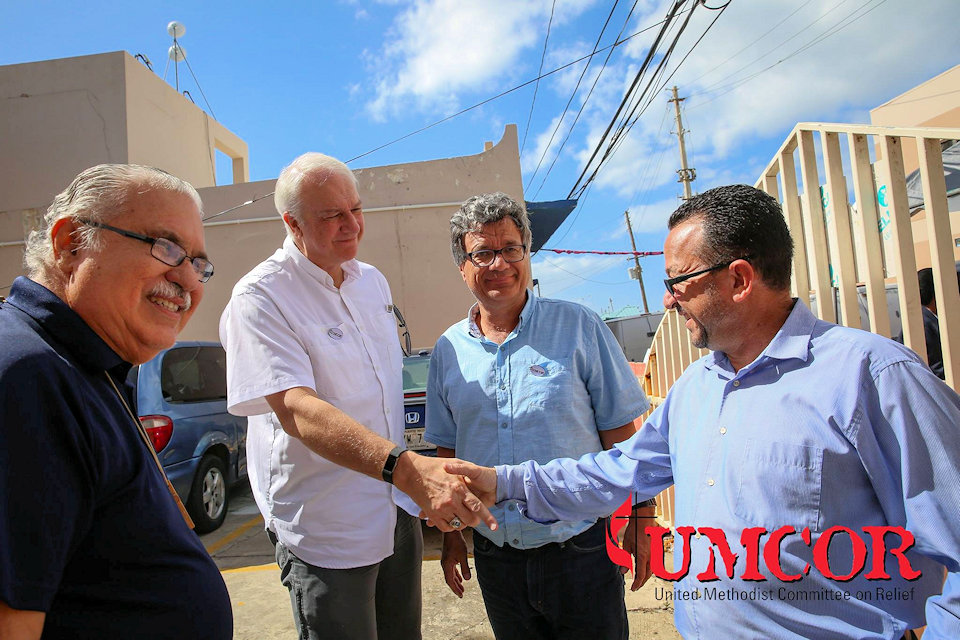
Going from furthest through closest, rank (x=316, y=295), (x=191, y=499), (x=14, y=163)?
(x=14, y=163), (x=191, y=499), (x=316, y=295)

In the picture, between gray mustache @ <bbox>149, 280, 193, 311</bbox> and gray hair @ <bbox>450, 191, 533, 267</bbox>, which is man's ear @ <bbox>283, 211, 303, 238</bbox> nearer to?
gray hair @ <bbox>450, 191, 533, 267</bbox>

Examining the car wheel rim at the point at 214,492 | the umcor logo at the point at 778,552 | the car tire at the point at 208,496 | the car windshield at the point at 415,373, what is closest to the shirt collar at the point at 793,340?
the umcor logo at the point at 778,552

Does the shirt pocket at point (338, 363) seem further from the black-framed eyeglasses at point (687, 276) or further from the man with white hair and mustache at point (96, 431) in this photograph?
the black-framed eyeglasses at point (687, 276)

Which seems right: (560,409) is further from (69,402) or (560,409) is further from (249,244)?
(249,244)

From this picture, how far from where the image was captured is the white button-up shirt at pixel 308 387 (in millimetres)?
1941

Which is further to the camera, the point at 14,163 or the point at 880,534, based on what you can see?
the point at 14,163

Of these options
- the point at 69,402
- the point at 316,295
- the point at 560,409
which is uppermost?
the point at 316,295

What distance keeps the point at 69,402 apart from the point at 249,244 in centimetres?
1055

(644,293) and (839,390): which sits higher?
(644,293)

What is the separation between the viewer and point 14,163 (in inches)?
454

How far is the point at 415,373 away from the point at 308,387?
14.1 feet

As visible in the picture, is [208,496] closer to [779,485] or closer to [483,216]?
[483,216]

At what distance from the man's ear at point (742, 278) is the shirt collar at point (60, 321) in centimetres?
150

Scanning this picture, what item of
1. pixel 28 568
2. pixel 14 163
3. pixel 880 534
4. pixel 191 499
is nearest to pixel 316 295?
pixel 28 568
